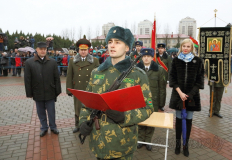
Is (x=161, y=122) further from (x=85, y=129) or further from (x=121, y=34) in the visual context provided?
(x=121, y=34)

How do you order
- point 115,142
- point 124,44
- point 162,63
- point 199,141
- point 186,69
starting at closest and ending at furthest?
point 115,142 < point 124,44 < point 186,69 < point 199,141 < point 162,63

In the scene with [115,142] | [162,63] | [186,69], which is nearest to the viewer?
[115,142]

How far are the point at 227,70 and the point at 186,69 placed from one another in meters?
3.09

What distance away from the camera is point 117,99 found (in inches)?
65.9

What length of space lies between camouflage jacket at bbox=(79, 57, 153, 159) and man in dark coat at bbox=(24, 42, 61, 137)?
9.01 feet

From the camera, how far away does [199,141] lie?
445 cm

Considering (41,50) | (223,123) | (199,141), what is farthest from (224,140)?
(41,50)

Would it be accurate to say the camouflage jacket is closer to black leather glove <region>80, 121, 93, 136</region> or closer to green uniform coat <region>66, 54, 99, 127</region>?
black leather glove <region>80, 121, 93, 136</region>

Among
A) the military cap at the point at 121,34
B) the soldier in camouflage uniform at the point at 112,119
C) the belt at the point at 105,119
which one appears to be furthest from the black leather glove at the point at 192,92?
the belt at the point at 105,119

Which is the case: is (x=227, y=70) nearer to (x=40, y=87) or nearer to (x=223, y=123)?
(x=223, y=123)

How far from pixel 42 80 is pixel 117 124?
3.13 metres

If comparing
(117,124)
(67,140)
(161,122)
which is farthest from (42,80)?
(117,124)

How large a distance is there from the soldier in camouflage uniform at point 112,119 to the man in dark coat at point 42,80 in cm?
273

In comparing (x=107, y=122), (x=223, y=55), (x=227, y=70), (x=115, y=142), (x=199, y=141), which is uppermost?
(x=223, y=55)
